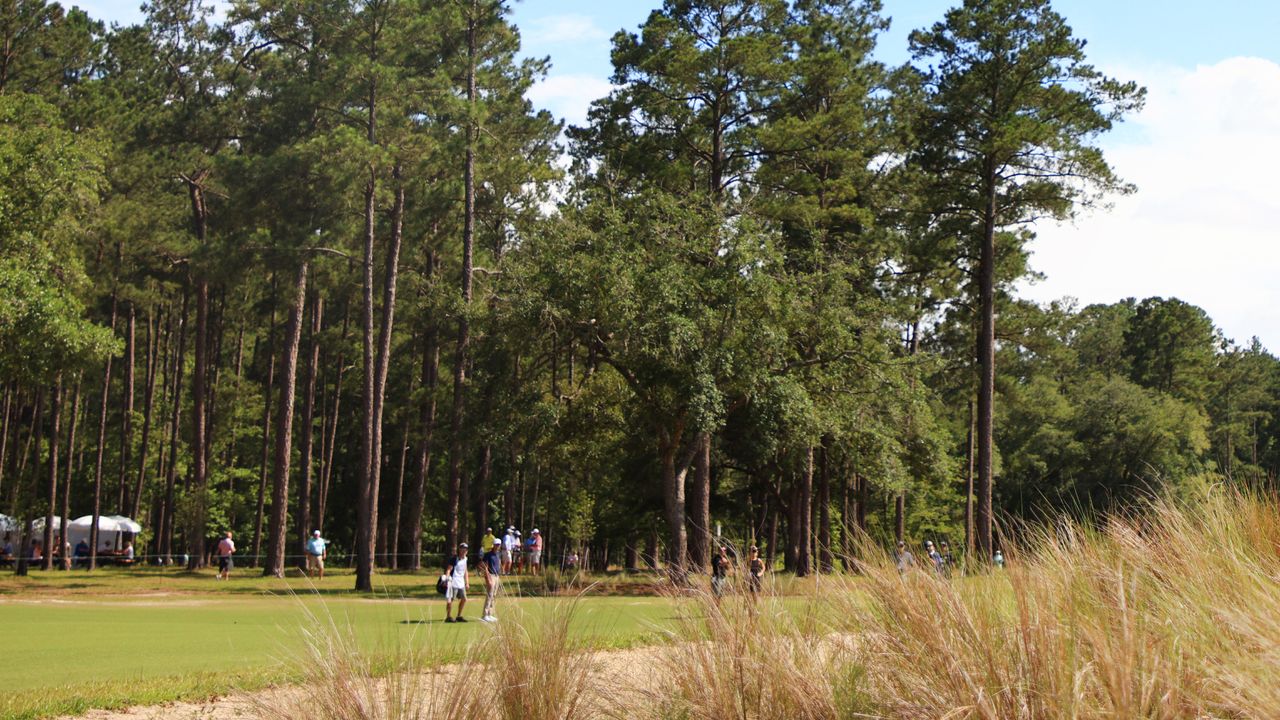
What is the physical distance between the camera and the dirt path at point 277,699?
6992 mm

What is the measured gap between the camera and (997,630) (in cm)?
625

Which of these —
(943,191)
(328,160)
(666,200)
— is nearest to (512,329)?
(666,200)

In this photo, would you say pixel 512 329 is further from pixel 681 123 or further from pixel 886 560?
pixel 886 560

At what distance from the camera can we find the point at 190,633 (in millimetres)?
17703

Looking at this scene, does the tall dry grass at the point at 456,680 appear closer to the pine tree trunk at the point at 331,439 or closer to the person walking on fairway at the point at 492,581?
the person walking on fairway at the point at 492,581

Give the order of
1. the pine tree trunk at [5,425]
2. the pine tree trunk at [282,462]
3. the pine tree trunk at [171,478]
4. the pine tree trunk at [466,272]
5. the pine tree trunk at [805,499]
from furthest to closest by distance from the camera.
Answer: the pine tree trunk at [171,478], the pine tree trunk at [5,425], the pine tree trunk at [282,462], the pine tree trunk at [466,272], the pine tree trunk at [805,499]

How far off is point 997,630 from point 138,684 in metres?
9.14

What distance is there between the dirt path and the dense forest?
15.0 metres

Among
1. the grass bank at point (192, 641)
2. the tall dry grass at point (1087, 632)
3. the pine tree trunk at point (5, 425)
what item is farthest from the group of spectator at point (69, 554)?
the tall dry grass at point (1087, 632)

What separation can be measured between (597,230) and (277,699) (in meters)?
26.7

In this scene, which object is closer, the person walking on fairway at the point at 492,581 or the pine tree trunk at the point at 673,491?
the person walking on fairway at the point at 492,581

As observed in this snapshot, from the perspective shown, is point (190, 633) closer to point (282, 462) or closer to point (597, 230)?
point (597, 230)

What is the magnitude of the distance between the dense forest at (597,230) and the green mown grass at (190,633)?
5691mm

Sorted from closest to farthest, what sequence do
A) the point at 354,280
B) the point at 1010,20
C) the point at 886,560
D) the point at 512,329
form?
the point at 886,560
the point at 512,329
the point at 1010,20
the point at 354,280
